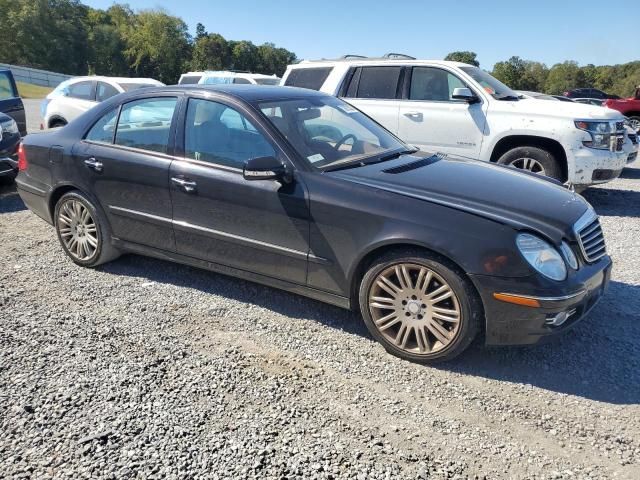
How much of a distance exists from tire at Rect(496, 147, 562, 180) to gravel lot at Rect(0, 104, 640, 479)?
9.60 ft

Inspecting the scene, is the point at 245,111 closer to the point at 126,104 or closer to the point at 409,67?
the point at 126,104

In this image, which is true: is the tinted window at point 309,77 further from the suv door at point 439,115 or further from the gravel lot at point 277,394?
the gravel lot at point 277,394

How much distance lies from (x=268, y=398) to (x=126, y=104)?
2.90 m

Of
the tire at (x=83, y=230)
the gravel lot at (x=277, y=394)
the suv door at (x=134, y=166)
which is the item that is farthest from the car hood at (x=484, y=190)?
the tire at (x=83, y=230)

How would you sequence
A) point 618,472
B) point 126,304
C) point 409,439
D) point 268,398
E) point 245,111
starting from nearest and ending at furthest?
point 618,472 < point 409,439 < point 268,398 < point 245,111 < point 126,304

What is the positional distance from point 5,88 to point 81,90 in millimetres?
1527

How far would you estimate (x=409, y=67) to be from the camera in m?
7.78

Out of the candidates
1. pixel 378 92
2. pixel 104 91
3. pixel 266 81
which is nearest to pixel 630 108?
pixel 266 81

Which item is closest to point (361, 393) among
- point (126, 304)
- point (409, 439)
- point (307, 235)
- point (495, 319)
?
point (409, 439)

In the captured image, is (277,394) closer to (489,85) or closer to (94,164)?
(94,164)

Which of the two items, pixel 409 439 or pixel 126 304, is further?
pixel 126 304

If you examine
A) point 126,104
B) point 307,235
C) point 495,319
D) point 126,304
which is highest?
point 126,104

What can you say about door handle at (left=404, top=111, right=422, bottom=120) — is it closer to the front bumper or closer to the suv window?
the suv window

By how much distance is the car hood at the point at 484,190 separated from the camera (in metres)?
3.10
